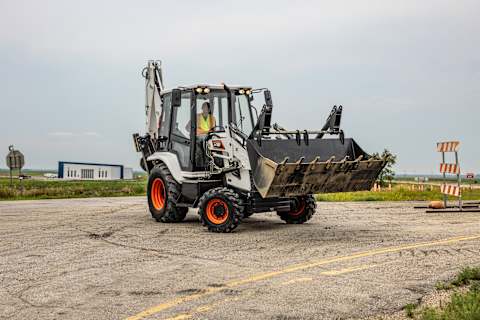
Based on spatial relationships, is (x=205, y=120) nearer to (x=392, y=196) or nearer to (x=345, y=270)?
(x=345, y=270)

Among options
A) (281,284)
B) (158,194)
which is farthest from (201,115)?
(281,284)

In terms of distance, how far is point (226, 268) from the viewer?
8328 mm

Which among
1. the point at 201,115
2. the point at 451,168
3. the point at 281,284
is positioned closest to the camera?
the point at 281,284

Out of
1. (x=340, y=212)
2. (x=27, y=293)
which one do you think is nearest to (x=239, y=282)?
(x=27, y=293)

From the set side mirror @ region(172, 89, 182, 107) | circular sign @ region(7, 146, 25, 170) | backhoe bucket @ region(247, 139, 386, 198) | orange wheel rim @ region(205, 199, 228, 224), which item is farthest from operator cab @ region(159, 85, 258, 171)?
circular sign @ region(7, 146, 25, 170)

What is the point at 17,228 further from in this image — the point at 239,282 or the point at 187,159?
the point at 239,282

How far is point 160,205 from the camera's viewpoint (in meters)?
14.8

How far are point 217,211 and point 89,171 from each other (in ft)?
232

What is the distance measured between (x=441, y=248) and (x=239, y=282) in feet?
13.5

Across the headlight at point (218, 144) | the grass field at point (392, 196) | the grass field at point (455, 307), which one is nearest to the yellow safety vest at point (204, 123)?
the headlight at point (218, 144)

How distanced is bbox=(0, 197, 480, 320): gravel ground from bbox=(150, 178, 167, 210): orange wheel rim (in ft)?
1.99

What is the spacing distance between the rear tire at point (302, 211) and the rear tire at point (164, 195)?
8.12 ft

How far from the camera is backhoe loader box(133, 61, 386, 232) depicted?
11711 mm

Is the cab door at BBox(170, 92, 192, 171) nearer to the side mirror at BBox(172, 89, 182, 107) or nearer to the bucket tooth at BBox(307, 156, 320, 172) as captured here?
the side mirror at BBox(172, 89, 182, 107)
